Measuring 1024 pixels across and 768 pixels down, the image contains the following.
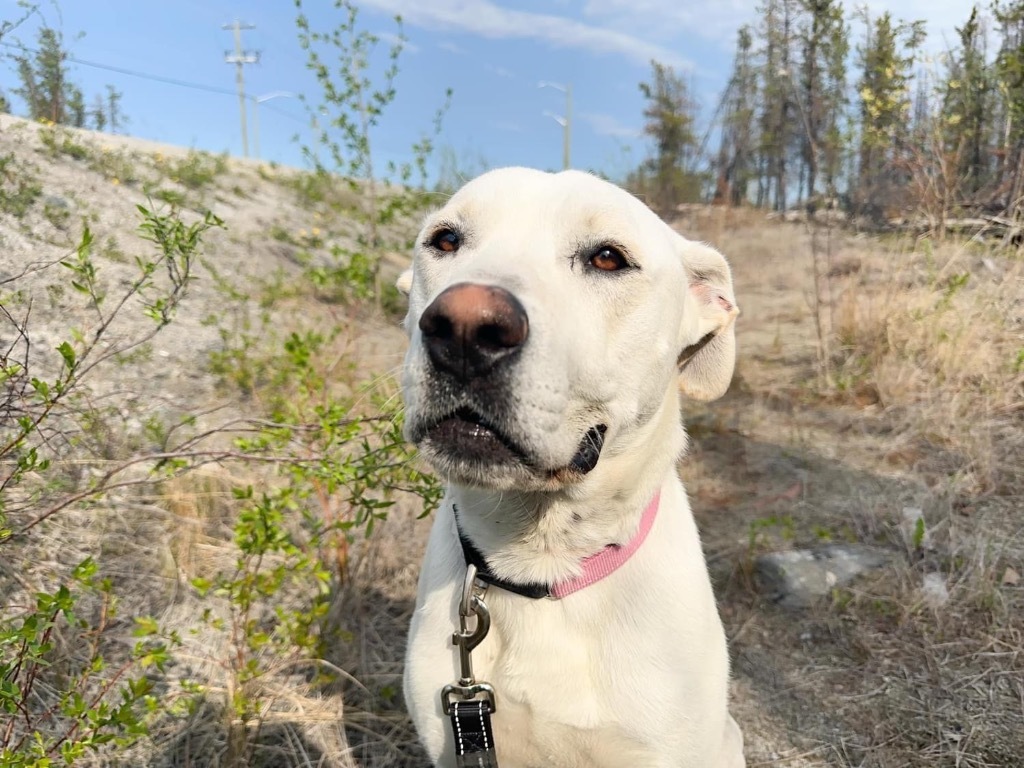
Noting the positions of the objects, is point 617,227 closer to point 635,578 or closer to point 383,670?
point 635,578

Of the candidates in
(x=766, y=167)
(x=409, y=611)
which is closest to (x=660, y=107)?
(x=766, y=167)

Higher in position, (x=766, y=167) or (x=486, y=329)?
(x=766, y=167)

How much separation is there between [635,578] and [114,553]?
7.66 ft

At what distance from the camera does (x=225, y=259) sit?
286 inches

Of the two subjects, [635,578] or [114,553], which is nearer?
[635,578]

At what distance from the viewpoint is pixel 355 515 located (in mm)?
3293

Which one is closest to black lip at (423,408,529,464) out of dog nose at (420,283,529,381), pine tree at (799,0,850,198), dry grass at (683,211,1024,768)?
dog nose at (420,283,529,381)

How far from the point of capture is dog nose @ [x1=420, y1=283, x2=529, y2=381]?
1.20 m

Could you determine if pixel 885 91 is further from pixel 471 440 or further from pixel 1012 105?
pixel 471 440

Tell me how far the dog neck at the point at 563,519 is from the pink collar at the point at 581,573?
1 cm

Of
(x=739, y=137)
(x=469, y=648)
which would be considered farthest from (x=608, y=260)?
(x=739, y=137)

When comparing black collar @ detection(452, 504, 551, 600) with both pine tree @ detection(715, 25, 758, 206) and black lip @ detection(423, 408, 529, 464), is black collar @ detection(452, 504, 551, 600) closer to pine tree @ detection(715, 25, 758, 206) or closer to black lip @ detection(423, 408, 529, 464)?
black lip @ detection(423, 408, 529, 464)

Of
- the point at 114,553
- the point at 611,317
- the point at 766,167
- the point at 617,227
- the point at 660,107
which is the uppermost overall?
the point at 660,107

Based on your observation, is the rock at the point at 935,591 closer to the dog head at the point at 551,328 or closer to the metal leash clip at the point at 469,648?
the dog head at the point at 551,328
